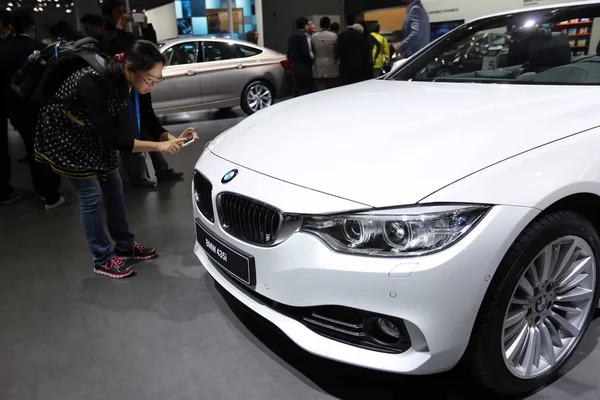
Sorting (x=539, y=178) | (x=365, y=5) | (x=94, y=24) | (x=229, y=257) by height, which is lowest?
(x=229, y=257)

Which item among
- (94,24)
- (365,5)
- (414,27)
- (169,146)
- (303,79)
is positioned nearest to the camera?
(169,146)

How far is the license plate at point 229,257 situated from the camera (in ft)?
5.53

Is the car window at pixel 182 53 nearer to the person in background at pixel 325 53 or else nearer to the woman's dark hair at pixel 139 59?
the person in background at pixel 325 53

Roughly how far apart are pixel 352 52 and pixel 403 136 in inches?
219

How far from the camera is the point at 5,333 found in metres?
2.17

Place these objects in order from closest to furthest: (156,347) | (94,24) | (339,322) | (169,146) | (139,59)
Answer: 1. (339,322)
2. (156,347)
3. (139,59)
4. (169,146)
5. (94,24)

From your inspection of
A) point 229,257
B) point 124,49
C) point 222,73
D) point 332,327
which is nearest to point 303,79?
point 222,73

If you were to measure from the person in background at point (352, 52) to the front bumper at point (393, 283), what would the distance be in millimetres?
5719

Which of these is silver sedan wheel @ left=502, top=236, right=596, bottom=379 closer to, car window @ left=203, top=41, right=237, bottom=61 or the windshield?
the windshield

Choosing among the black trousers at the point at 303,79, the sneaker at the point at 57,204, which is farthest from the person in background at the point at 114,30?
the black trousers at the point at 303,79

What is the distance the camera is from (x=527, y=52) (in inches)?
104

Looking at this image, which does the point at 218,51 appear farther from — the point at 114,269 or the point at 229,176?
the point at 229,176

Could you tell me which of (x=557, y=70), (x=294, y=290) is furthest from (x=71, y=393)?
(x=557, y=70)

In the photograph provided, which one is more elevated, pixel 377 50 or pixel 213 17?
pixel 213 17
